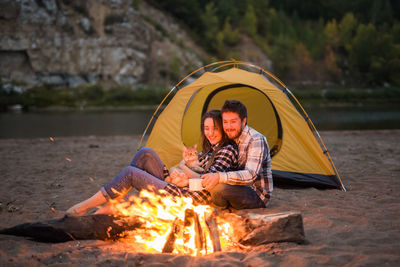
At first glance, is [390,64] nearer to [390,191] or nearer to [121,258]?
[390,191]

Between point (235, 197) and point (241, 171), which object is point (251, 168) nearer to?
point (241, 171)

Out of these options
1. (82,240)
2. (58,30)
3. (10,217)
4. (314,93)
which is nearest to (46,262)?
(82,240)

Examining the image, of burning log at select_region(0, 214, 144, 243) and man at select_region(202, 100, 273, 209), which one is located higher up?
man at select_region(202, 100, 273, 209)

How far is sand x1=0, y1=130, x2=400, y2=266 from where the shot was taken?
276cm

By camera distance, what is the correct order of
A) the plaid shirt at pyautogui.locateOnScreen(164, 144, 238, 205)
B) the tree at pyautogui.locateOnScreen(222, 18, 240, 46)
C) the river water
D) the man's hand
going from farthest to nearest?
the tree at pyautogui.locateOnScreen(222, 18, 240, 46), the river water, the plaid shirt at pyautogui.locateOnScreen(164, 144, 238, 205), the man's hand

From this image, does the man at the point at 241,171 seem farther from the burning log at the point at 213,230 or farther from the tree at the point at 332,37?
the tree at the point at 332,37

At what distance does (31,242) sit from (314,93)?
135 feet

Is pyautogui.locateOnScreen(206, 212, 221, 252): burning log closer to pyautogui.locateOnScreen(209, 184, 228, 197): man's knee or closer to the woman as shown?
pyautogui.locateOnScreen(209, 184, 228, 197): man's knee

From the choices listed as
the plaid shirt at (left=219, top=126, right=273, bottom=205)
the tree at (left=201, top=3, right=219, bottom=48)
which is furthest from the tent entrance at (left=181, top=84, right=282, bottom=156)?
the tree at (left=201, top=3, right=219, bottom=48)

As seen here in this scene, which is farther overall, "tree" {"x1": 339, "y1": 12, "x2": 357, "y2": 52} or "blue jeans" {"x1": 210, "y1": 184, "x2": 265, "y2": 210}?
"tree" {"x1": 339, "y1": 12, "x2": 357, "y2": 52}

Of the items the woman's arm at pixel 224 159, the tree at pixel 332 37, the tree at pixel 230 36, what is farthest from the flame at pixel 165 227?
the tree at pixel 332 37

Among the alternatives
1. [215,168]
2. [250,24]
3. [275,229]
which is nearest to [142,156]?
[215,168]

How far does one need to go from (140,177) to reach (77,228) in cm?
77

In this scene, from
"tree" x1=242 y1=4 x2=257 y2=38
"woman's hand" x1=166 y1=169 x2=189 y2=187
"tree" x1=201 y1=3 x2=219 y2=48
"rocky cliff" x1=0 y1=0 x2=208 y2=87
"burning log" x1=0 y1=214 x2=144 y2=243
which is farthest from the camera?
"tree" x1=242 y1=4 x2=257 y2=38
